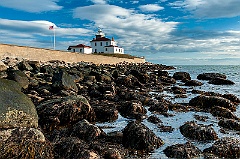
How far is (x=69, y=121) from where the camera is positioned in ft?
27.0

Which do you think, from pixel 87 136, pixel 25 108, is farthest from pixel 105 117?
pixel 25 108

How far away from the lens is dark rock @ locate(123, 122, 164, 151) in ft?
20.6

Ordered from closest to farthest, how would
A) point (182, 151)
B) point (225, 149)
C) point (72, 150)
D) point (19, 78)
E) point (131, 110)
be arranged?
point (72, 150) → point (182, 151) → point (225, 149) → point (131, 110) → point (19, 78)

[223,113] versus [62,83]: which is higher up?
[62,83]

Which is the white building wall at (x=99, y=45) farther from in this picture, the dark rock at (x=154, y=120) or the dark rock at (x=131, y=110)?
the dark rock at (x=154, y=120)

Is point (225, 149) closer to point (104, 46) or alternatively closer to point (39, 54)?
point (39, 54)

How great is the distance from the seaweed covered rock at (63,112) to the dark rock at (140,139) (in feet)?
7.53

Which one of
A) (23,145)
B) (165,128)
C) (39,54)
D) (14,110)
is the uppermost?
(39,54)

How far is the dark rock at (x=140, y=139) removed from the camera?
20.6ft

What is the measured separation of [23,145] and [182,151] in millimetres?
3601

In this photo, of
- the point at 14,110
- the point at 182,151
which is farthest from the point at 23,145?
the point at 182,151

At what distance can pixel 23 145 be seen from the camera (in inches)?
209

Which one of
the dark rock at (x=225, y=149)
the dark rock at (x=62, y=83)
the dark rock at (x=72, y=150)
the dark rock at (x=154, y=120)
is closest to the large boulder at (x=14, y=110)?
the dark rock at (x=72, y=150)

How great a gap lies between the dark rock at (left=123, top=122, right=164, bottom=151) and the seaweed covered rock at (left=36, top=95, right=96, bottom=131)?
230 cm
